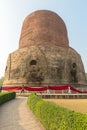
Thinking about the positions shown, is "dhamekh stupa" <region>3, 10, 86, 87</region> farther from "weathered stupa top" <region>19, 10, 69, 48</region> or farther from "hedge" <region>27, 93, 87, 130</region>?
"hedge" <region>27, 93, 87, 130</region>

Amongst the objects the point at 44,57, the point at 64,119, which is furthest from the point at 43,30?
the point at 64,119

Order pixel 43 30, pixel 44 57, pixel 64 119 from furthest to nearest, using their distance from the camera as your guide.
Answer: pixel 43 30, pixel 44 57, pixel 64 119

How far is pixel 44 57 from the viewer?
27250 millimetres

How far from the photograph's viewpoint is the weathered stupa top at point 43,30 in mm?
29778

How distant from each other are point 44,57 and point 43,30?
15.8 ft

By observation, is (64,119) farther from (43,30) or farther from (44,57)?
(43,30)

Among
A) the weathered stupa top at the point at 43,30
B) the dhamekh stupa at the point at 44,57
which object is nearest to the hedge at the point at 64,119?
the dhamekh stupa at the point at 44,57

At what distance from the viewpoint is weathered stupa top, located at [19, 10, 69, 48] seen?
29778 millimetres

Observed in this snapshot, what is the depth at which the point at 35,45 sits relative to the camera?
2878cm

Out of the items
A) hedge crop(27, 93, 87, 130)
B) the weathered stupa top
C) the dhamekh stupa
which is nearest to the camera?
hedge crop(27, 93, 87, 130)

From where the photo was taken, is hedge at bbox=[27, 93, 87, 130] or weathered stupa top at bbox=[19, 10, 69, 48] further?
weathered stupa top at bbox=[19, 10, 69, 48]

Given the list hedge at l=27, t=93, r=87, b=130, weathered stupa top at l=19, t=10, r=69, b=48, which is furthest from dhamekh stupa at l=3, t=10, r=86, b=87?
hedge at l=27, t=93, r=87, b=130

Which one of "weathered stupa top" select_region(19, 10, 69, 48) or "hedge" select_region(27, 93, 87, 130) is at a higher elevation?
"weathered stupa top" select_region(19, 10, 69, 48)

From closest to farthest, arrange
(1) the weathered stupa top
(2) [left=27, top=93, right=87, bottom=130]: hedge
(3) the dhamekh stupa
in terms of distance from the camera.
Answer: (2) [left=27, top=93, right=87, bottom=130]: hedge → (3) the dhamekh stupa → (1) the weathered stupa top
